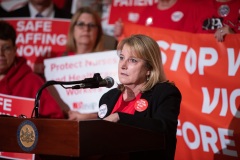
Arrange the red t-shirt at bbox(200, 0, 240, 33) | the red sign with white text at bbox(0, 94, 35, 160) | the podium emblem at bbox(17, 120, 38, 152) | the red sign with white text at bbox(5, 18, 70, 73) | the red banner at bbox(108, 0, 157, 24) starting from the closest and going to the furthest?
the podium emblem at bbox(17, 120, 38, 152) → the red t-shirt at bbox(200, 0, 240, 33) → the red sign with white text at bbox(0, 94, 35, 160) → the red banner at bbox(108, 0, 157, 24) → the red sign with white text at bbox(5, 18, 70, 73)

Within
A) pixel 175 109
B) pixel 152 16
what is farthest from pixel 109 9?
pixel 175 109

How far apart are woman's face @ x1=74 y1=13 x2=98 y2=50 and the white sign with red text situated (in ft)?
0.67

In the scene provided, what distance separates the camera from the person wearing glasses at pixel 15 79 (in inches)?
171

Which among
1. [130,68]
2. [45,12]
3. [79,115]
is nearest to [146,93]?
[130,68]

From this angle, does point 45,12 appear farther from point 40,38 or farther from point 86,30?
point 86,30

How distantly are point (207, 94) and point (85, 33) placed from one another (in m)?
1.72

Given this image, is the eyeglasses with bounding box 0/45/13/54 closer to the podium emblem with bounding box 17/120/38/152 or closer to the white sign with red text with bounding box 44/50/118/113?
the white sign with red text with bounding box 44/50/118/113

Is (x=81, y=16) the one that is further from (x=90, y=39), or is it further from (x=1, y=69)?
(x=1, y=69)

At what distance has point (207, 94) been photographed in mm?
3750

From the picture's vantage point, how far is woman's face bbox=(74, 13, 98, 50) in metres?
4.84

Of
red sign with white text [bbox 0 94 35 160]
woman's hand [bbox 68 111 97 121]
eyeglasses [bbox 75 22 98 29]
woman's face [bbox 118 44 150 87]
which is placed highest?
eyeglasses [bbox 75 22 98 29]

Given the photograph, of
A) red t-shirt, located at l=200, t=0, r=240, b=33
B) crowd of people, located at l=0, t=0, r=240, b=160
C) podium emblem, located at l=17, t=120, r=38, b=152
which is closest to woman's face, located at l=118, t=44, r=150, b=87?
crowd of people, located at l=0, t=0, r=240, b=160

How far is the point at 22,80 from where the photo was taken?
175 inches

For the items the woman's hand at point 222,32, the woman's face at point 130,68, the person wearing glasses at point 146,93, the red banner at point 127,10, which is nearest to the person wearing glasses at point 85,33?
the red banner at point 127,10
